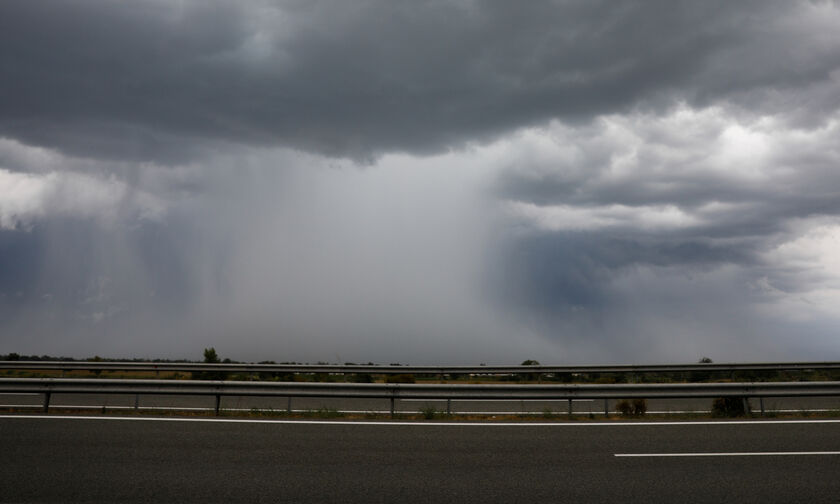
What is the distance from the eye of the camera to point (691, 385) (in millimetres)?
12742

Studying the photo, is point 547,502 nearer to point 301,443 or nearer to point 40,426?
point 301,443

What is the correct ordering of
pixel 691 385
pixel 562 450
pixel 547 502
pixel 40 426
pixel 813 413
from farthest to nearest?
pixel 813 413 → pixel 691 385 → pixel 40 426 → pixel 562 450 → pixel 547 502

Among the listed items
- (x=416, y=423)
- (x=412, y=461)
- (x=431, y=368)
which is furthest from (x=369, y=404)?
(x=412, y=461)

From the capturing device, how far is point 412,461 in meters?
8.66

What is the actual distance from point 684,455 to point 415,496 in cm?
466

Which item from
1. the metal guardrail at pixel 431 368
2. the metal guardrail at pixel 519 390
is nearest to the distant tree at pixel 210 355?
the metal guardrail at pixel 431 368

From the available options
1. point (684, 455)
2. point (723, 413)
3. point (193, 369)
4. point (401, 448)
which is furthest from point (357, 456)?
point (193, 369)

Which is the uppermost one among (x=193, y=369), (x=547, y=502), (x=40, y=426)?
(x=193, y=369)

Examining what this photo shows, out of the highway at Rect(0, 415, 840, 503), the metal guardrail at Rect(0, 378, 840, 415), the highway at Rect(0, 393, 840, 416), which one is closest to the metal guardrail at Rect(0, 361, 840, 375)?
the highway at Rect(0, 393, 840, 416)

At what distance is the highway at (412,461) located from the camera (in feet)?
22.8

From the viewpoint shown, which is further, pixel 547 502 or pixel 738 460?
pixel 738 460

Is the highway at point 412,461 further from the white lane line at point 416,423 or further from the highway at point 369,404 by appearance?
the highway at point 369,404

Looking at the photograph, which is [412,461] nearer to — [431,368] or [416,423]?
[416,423]

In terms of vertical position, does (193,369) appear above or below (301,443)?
above
